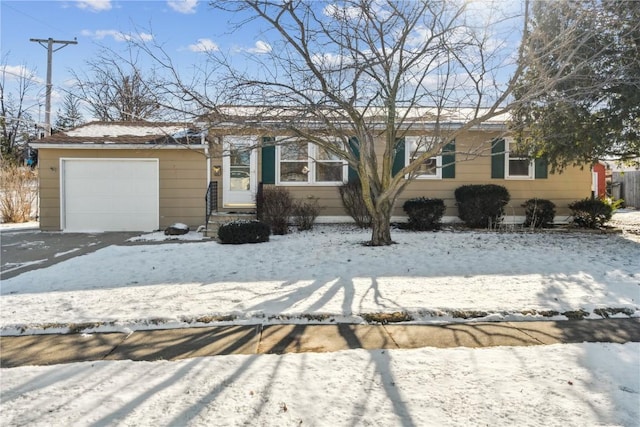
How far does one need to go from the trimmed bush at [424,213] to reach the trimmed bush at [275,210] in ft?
11.3

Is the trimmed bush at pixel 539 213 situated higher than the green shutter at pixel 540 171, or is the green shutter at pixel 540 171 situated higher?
the green shutter at pixel 540 171

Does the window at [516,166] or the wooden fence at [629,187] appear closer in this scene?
the window at [516,166]

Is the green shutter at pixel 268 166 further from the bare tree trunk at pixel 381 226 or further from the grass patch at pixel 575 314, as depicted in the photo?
the grass patch at pixel 575 314

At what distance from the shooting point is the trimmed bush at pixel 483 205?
38.1 ft

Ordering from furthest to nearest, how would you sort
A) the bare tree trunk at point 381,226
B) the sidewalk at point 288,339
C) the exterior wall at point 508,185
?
the exterior wall at point 508,185
the bare tree trunk at point 381,226
the sidewalk at point 288,339

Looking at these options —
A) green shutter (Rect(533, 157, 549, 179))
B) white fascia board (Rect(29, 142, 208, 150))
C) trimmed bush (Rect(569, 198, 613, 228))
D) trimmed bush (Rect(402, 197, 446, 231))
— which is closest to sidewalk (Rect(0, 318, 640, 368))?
trimmed bush (Rect(402, 197, 446, 231))

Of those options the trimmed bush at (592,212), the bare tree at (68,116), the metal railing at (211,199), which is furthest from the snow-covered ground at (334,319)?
the bare tree at (68,116)

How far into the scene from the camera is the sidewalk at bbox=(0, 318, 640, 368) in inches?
140

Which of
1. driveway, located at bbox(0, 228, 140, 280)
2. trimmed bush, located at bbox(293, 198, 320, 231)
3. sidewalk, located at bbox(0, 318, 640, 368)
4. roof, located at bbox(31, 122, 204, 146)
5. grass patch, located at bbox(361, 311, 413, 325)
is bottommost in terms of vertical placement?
sidewalk, located at bbox(0, 318, 640, 368)

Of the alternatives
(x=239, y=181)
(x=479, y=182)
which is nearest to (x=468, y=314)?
(x=479, y=182)

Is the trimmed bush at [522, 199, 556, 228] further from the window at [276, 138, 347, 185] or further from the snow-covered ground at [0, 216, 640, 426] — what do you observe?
the window at [276, 138, 347, 185]

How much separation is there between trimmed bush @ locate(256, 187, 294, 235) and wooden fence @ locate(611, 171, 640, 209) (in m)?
20.2

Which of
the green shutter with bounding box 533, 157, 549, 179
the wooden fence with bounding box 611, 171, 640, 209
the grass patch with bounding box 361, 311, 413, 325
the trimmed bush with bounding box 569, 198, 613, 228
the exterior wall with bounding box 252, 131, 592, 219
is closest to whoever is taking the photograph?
the grass patch with bounding box 361, 311, 413, 325

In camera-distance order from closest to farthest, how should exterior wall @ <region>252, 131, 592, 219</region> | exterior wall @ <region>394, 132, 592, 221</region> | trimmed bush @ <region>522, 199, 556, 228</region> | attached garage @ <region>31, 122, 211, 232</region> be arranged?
1. trimmed bush @ <region>522, 199, 556, 228</region>
2. attached garage @ <region>31, 122, 211, 232</region>
3. exterior wall @ <region>252, 131, 592, 219</region>
4. exterior wall @ <region>394, 132, 592, 221</region>
